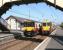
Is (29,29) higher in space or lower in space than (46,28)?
higher

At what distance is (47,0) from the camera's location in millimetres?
32375

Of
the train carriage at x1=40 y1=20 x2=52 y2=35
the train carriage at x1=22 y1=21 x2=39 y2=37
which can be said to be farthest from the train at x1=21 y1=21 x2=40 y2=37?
the train carriage at x1=40 y1=20 x2=52 y2=35

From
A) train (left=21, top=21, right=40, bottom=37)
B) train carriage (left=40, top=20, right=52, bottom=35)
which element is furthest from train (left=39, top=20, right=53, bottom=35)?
train (left=21, top=21, right=40, bottom=37)

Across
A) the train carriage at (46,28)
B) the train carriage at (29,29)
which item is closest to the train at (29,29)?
the train carriage at (29,29)

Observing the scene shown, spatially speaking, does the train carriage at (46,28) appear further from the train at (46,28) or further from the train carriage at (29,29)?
the train carriage at (29,29)

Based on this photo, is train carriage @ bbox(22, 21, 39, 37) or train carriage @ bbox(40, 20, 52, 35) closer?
train carriage @ bbox(22, 21, 39, 37)

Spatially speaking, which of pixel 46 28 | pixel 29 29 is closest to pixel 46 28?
pixel 46 28

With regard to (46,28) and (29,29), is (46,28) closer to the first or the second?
(46,28)

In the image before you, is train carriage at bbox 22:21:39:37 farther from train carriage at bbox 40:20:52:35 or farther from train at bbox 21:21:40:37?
train carriage at bbox 40:20:52:35

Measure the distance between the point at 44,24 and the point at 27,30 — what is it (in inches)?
355

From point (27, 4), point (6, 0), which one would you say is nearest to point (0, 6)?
point (6, 0)

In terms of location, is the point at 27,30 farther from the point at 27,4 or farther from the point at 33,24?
the point at 27,4

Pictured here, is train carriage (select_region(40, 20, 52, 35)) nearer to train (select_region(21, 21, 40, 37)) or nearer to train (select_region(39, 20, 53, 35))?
train (select_region(39, 20, 53, 35))

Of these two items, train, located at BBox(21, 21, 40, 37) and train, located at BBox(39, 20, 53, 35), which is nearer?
train, located at BBox(21, 21, 40, 37)
